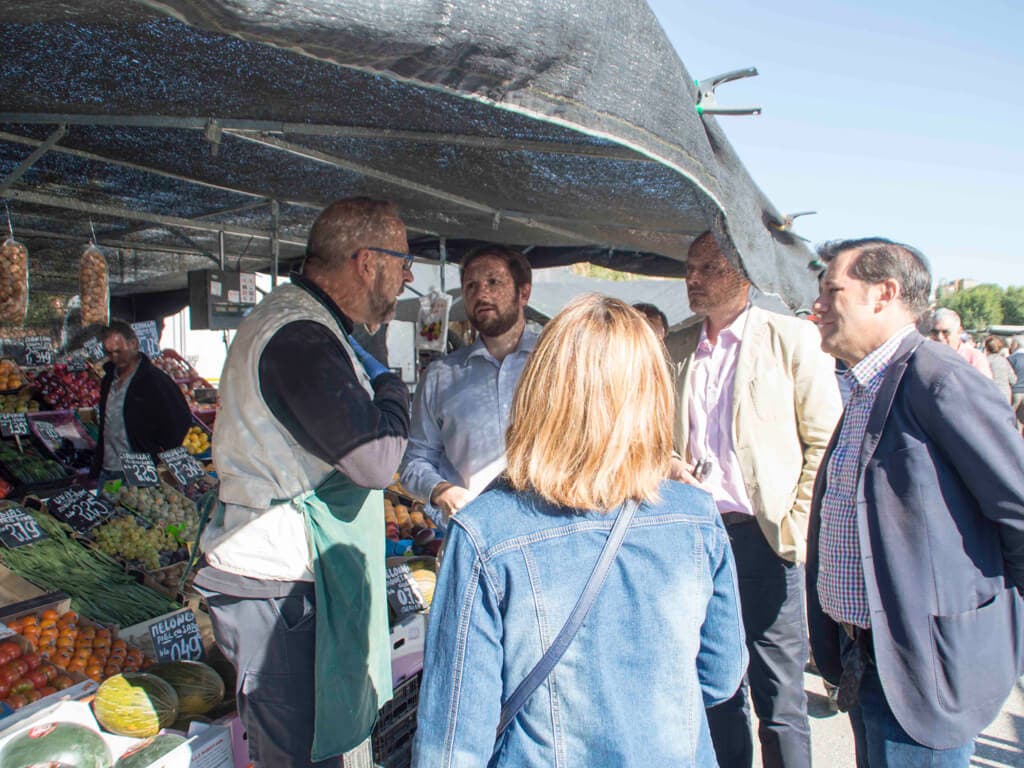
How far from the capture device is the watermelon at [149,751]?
197cm

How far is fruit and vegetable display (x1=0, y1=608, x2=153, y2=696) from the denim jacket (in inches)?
79.5

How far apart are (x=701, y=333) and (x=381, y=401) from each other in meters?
1.53

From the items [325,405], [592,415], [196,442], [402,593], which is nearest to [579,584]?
[592,415]

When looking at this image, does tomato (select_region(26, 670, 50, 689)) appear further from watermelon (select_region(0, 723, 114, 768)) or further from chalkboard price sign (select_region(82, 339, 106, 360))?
chalkboard price sign (select_region(82, 339, 106, 360))

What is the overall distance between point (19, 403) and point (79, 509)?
241cm

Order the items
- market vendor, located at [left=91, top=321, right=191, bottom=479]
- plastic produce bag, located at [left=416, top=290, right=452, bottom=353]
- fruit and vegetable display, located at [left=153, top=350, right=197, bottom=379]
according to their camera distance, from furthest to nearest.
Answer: fruit and vegetable display, located at [left=153, top=350, right=197, bottom=379] < plastic produce bag, located at [left=416, top=290, right=452, bottom=353] < market vendor, located at [left=91, top=321, right=191, bottom=479]

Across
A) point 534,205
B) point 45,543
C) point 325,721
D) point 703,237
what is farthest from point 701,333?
point 45,543

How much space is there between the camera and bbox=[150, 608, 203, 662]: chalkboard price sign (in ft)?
8.93

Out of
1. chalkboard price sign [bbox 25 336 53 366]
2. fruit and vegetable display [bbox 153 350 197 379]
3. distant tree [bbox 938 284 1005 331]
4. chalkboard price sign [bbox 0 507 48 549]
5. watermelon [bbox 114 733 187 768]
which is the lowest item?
watermelon [bbox 114 733 187 768]

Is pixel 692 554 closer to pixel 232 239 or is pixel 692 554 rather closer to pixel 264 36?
pixel 264 36

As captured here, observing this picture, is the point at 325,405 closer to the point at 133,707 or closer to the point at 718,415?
the point at 133,707

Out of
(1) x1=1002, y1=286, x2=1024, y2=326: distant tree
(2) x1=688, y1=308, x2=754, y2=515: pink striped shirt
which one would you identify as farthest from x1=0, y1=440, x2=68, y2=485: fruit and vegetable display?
(1) x1=1002, y1=286, x2=1024, y2=326: distant tree

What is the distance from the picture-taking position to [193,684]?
8.08 ft

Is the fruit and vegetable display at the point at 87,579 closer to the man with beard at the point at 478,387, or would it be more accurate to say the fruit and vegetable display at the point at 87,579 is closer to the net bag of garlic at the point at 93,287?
the man with beard at the point at 478,387
